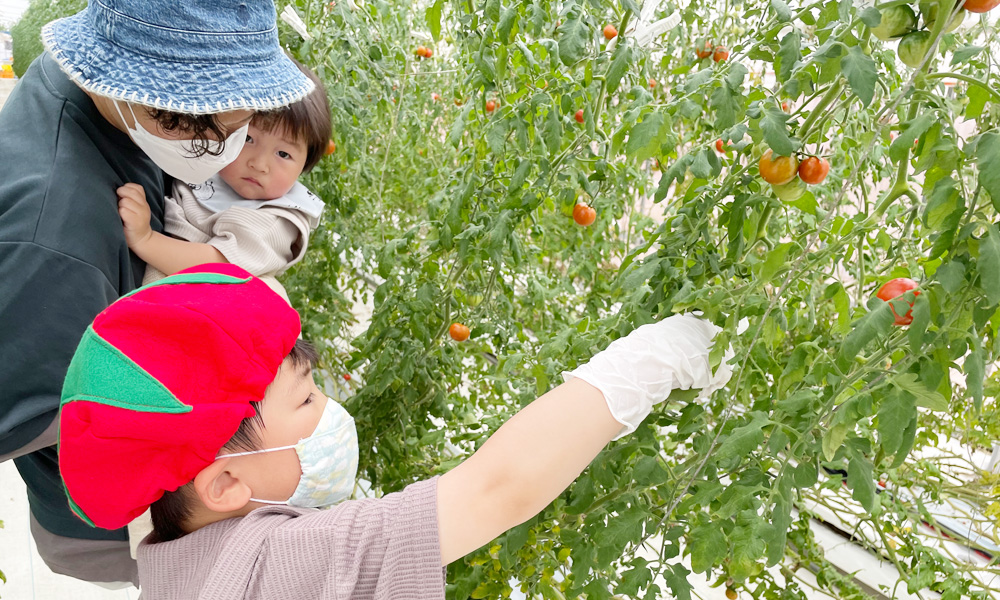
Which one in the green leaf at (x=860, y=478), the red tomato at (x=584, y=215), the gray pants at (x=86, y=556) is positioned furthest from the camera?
the red tomato at (x=584, y=215)

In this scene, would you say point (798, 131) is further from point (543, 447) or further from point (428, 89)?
point (428, 89)

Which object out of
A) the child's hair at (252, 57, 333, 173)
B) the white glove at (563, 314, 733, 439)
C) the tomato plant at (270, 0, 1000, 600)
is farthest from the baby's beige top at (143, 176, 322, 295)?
the white glove at (563, 314, 733, 439)

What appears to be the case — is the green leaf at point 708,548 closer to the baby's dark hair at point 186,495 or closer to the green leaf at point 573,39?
the baby's dark hair at point 186,495

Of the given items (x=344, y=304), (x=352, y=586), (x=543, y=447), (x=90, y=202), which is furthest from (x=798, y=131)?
(x=344, y=304)

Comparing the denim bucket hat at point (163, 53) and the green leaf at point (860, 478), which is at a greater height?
the denim bucket hat at point (163, 53)

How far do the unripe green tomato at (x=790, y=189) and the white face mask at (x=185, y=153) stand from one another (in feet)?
2.32

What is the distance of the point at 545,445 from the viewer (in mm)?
676

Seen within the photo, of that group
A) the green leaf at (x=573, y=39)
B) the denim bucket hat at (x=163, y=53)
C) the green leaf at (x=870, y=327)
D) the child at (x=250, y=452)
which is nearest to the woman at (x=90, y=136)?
the denim bucket hat at (x=163, y=53)

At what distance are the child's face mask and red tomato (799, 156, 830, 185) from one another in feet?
1.95

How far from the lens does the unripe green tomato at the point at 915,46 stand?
1.98ft

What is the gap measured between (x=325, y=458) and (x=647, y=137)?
516 mm

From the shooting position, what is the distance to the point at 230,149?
3.17 feet

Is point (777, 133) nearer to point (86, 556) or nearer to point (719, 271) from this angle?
→ point (719, 271)

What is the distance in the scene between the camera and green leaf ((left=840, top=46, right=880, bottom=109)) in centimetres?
58
